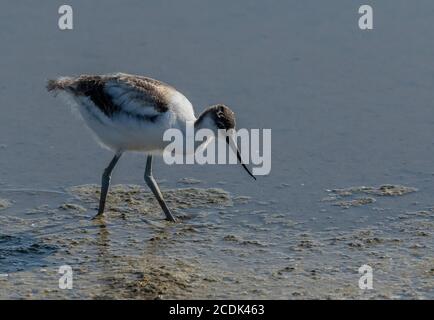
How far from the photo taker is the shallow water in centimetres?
834

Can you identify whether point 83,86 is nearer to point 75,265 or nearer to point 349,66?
point 75,265

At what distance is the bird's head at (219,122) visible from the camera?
9.24 meters

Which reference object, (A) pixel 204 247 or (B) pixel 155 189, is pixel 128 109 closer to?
(B) pixel 155 189

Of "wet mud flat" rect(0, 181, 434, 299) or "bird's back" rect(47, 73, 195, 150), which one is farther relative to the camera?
"bird's back" rect(47, 73, 195, 150)

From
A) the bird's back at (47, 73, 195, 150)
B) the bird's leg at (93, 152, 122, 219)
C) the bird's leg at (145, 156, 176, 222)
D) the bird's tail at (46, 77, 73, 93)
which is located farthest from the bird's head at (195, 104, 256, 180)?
the bird's tail at (46, 77, 73, 93)

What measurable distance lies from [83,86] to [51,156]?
1.18m

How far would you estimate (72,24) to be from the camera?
12.6 meters

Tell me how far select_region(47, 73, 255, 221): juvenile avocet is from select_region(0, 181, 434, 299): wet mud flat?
1.11ft

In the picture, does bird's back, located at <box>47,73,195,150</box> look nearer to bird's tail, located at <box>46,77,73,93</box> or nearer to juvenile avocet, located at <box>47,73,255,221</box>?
juvenile avocet, located at <box>47,73,255,221</box>

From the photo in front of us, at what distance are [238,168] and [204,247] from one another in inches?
66.6

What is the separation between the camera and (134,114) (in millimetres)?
9156

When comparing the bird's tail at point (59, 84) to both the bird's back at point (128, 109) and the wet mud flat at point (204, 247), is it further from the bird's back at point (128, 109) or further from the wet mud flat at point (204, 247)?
the wet mud flat at point (204, 247)
